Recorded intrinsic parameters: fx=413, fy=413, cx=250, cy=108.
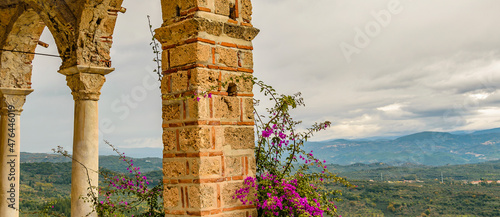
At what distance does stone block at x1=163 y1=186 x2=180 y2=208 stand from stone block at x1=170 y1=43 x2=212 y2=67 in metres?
0.94

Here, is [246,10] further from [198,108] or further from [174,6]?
[198,108]

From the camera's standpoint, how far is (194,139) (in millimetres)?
2965

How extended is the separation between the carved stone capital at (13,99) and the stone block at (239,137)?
7.01m

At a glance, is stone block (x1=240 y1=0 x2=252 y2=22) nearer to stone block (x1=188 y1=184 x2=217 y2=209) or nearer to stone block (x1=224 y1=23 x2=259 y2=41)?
stone block (x1=224 y1=23 x2=259 y2=41)

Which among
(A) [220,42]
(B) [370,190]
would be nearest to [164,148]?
(A) [220,42]

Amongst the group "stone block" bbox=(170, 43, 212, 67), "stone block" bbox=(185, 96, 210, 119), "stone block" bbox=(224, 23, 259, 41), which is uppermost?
"stone block" bbox=(224, 23, 259, 41)

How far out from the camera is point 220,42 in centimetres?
317

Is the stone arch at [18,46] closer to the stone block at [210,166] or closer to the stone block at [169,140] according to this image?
the stone block at [169,140]

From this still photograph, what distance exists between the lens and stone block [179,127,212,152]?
2.94m

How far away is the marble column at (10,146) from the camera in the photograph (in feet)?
27.4

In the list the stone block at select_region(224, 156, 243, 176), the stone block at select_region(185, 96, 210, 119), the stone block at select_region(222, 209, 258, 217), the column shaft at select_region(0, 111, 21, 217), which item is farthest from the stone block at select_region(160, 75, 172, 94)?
the column shaft at select_region(0, 111, 21, 217)

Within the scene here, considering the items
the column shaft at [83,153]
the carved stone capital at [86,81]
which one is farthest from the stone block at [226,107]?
the carved stone capital at [86,81]

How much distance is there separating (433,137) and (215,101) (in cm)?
12118

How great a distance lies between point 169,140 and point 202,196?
0.53m
